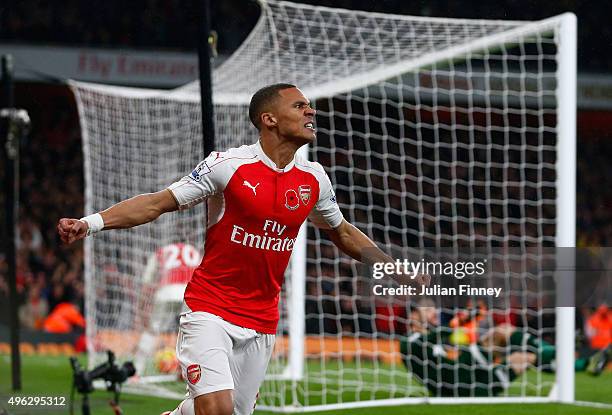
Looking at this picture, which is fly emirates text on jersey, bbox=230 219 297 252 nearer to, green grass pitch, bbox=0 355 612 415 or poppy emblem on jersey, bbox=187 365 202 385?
poppy emblem on jersey, bbox=187 365 202 385

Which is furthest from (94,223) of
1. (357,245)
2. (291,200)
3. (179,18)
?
(179,18)

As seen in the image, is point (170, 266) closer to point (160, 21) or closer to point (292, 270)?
point (292, 270)

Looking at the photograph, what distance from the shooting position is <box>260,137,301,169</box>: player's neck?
5.09 metres

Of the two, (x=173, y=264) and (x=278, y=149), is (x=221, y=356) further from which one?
(x=173, y=264)

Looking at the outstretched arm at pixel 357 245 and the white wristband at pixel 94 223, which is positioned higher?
the white wristband at pixel 94 223

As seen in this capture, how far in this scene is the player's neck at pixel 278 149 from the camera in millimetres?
5094

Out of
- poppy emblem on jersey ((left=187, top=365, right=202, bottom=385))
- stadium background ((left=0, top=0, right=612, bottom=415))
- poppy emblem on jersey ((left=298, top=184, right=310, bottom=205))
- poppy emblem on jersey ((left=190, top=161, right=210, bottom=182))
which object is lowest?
poppy emblem on jersey ((left=187, top=365, right=202, bottom=385))

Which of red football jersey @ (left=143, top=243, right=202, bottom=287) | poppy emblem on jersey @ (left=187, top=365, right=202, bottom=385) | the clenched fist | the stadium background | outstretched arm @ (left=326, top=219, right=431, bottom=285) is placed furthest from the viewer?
the stadium background

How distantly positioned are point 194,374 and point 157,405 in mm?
4744

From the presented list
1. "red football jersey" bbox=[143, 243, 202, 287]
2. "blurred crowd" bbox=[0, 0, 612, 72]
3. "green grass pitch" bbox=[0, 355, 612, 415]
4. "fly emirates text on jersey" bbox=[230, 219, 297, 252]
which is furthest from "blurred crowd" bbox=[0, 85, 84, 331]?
"fly emirates text on jersey" bbox=[230, 219, 297, 252]

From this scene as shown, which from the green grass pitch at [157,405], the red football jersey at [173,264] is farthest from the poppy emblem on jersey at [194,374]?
the red football jersey at [173,264]

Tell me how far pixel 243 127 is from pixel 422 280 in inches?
220

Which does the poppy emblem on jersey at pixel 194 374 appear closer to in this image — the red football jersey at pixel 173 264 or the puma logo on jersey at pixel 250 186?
the puma logo on jersey at pixel 250 186

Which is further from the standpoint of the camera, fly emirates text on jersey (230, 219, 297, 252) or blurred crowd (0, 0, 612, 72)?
blurred crowd (0, 0, 612, 72)
